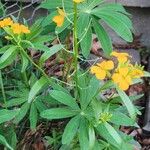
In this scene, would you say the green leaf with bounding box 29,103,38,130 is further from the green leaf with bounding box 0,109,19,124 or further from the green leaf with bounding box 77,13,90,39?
the green leaf with bounding box 77,13,90,39

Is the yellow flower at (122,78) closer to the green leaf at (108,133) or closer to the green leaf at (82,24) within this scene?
the green leaf at (108,133)

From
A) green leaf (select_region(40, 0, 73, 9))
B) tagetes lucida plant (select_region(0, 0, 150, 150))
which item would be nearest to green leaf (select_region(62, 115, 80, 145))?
tagetes lucida plant (select_region(0, 0, 150, 150))

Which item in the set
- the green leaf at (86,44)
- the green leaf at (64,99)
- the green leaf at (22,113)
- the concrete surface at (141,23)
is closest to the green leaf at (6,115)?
the green leaf at (22,113)

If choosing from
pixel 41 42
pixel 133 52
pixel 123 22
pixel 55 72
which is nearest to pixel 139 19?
pixel 133 52

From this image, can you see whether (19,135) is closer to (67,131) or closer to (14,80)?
(14,80)

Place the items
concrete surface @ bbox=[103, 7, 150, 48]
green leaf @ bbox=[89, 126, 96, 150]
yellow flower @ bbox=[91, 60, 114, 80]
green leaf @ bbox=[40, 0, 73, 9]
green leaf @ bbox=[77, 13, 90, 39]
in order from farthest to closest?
concrete surface @ bbox=[103, 7, 150, 48]
green leaf @ bbox=[40, 0, 73, 9]
green leaf @ bbox=[77, 13, 90, 39]
green leaf @ bbox=[89, 126, 96, 150]
yellow flower @ bbox=[91, 60, 114, 80]

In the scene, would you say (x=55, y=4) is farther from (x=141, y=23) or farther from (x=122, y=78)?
(x=141, y=23)
